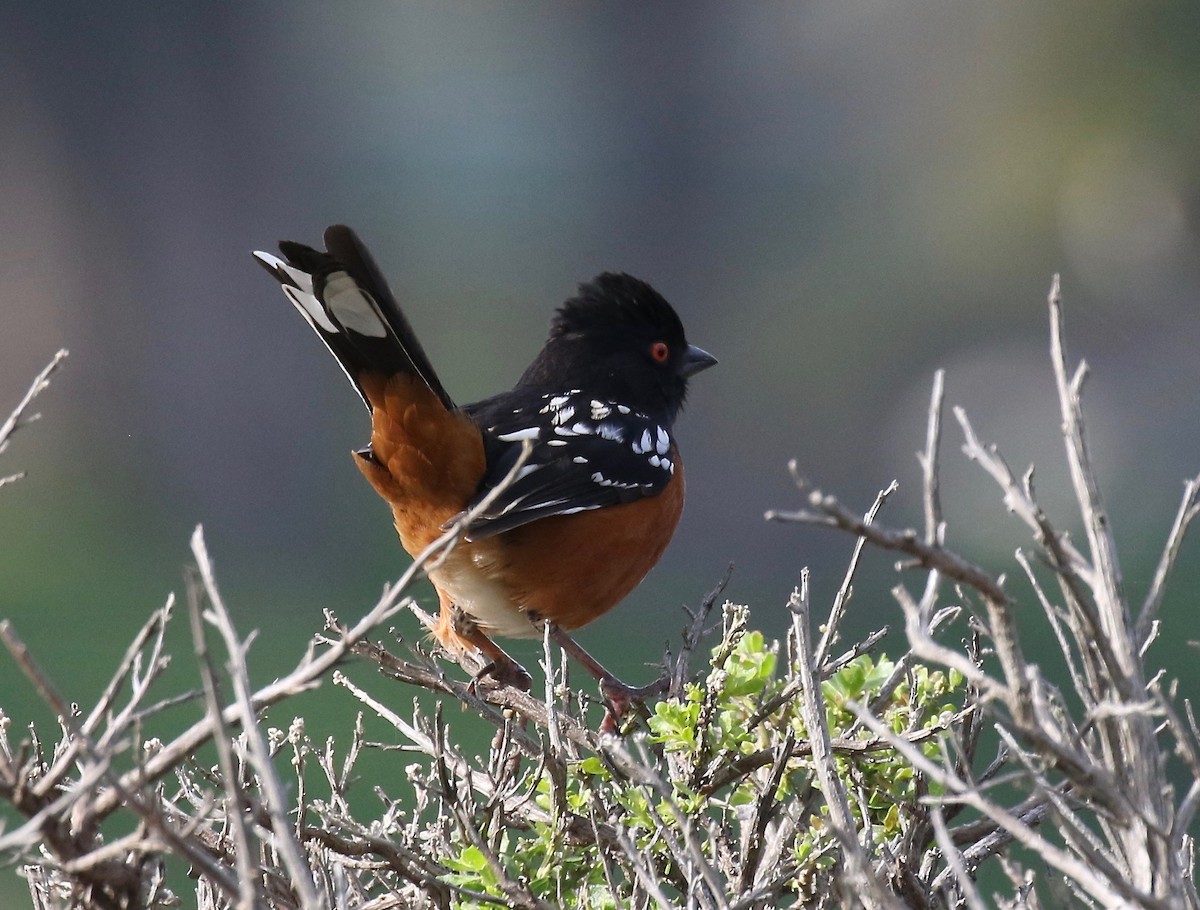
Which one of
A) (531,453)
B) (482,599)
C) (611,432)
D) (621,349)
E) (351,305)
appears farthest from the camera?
(621,349)

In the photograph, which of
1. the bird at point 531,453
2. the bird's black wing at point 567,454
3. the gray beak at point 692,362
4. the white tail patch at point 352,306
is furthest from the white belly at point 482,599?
the gray beak at point 692,362

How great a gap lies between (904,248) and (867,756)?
7.40 metres

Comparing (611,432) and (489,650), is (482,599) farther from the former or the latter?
(611,432)

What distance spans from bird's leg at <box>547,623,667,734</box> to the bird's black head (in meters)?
0.60

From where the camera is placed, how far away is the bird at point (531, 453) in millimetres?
1863

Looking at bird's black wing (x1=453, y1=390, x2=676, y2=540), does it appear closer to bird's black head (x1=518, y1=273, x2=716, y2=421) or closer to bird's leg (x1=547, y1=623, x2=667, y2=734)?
bird's black head (x1=518, y1=273, x2=716, y2=421)

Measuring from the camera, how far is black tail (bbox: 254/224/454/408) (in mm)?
1682

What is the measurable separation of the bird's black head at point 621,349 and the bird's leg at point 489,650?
1.85ft

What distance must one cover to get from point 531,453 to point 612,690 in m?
0.35

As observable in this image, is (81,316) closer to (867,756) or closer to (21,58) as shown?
(21,58)

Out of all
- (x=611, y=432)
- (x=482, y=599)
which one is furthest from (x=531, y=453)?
(x=611, y=432)

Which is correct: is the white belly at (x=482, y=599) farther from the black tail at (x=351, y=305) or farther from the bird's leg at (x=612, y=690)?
the black tail at (x=351, y=305)

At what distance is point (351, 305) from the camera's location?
1.82m

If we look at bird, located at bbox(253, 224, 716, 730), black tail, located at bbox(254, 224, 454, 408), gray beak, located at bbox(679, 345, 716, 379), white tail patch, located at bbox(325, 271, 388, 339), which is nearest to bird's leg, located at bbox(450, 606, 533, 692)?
bird, located at bbox(253, 224, 716, 730)
